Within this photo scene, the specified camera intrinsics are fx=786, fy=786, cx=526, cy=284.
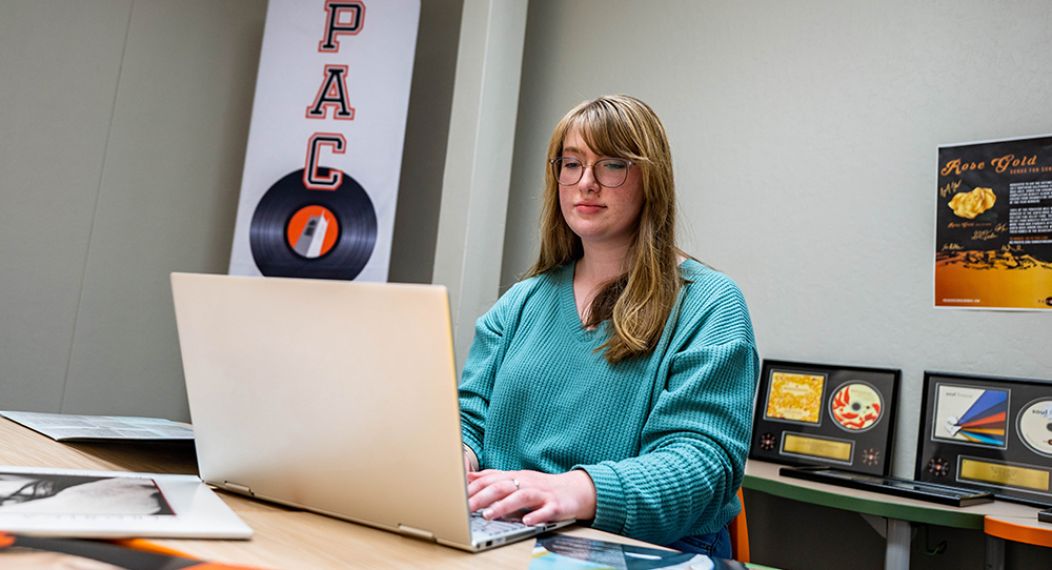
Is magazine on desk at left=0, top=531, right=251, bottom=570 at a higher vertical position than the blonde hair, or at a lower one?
lower

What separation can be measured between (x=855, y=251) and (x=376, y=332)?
6.32 feet

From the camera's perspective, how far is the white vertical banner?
2875mm

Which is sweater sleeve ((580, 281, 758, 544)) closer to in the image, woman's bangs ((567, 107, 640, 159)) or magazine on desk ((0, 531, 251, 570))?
woman's bangs ((567, 107, 640, 159))

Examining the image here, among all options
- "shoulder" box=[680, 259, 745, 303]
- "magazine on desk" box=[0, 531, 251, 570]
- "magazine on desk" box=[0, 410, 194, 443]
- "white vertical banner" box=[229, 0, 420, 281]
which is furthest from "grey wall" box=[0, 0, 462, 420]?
"magazine on desk" box=[0, 531, 251, 570]

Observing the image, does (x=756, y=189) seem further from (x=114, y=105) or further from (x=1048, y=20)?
(x=114, y=105)

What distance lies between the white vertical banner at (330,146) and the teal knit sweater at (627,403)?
1.53 meters

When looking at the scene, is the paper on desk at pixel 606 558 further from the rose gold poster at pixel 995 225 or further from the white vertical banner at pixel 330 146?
the white vertical banner at pixel 330 146

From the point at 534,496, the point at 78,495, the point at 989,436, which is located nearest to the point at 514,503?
the point at 534,496

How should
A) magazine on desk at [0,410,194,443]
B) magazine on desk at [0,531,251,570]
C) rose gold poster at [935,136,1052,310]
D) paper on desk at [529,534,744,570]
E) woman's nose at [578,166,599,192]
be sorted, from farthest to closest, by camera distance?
1. rose gold poster at [935,136,1052,310]
2. woman's nose at [578,166,599,192]
3. magazine on desk at [0,410,194,443]
4. paper on desk at [529,534,744,570]
5. magazine on desk at [0,531,251,570]

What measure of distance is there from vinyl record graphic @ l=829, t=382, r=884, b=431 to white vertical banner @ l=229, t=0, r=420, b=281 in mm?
1566

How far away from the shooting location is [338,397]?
2.38ft

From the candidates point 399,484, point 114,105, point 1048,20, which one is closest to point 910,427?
point 1048,20

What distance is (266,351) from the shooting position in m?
0.77

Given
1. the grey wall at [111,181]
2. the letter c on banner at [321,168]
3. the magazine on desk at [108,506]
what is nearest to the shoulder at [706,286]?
the magazine on desk at [108,506]
